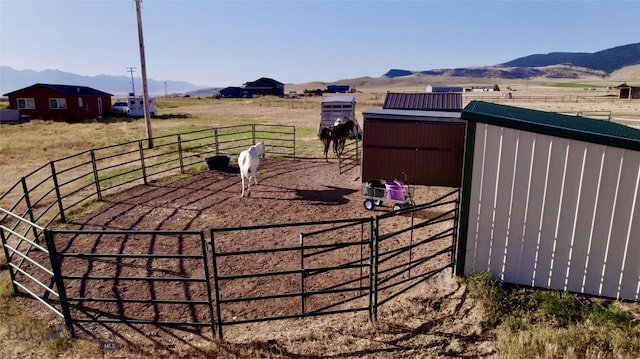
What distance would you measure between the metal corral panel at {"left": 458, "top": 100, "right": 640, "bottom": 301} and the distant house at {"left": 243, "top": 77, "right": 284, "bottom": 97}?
313 feet

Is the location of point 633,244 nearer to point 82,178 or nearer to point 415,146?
point 415,146

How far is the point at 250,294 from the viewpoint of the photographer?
5.89 meters

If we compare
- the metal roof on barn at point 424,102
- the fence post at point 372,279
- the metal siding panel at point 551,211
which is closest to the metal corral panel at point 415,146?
the metal roof on barn at point 424,102

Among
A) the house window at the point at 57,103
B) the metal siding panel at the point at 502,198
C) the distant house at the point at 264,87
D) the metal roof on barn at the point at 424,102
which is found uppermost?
the distant house at the point at 264,87

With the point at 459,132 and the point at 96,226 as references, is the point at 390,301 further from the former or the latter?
the point at 96,226

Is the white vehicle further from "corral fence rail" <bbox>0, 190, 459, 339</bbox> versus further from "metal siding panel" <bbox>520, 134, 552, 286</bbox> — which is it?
"metal siding panel" <bbox>520, 134, 552, 286</bbox>

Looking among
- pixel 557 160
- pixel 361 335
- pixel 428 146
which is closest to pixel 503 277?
pixel 557 160

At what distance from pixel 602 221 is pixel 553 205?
0.63 meters

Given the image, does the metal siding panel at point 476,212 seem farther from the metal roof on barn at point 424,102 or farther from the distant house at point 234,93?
the distant house at point 234,93

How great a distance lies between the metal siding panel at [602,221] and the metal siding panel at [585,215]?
50 millimetres

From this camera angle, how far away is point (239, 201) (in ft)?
34.0

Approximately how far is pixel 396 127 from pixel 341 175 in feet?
13.9

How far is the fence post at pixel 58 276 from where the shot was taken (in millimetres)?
4639

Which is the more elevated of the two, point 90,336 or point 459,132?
point 459,132
